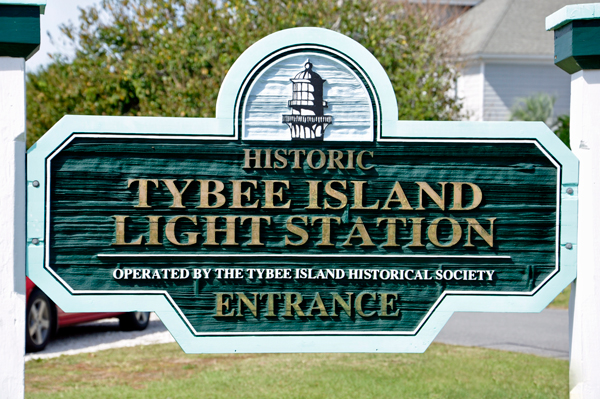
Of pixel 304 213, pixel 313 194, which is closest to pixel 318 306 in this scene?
pixel 304 213

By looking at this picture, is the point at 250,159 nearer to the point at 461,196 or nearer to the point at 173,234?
the point at 173,234

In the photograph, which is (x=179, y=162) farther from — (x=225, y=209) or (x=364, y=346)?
(x=364, y=346)

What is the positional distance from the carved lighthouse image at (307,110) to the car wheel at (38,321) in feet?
17.9

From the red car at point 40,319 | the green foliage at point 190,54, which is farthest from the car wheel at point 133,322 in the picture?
the green foliage at point 190,54

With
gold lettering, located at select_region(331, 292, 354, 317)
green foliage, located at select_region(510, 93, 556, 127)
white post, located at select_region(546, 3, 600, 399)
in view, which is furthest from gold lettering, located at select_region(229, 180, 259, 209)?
green foliage, located at select_region(510, 93, 556, 127)

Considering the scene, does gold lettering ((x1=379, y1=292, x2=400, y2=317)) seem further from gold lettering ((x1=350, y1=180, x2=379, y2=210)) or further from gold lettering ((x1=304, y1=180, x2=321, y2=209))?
gold lettering ((x1=304, y1=180, x2=321, y2=209))

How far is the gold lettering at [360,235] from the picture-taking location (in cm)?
379

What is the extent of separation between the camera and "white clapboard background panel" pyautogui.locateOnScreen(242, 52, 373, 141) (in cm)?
377

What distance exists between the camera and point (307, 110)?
3.77 m

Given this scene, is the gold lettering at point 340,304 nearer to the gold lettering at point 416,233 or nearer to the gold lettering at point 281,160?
the gold lettering at point 416,233

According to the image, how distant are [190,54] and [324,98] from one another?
6469mm

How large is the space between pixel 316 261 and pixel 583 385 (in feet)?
5.47

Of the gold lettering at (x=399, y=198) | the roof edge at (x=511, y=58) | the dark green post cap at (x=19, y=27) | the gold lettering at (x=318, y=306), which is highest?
the roof edge at (x=511, y=58)

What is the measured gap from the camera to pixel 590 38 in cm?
374
